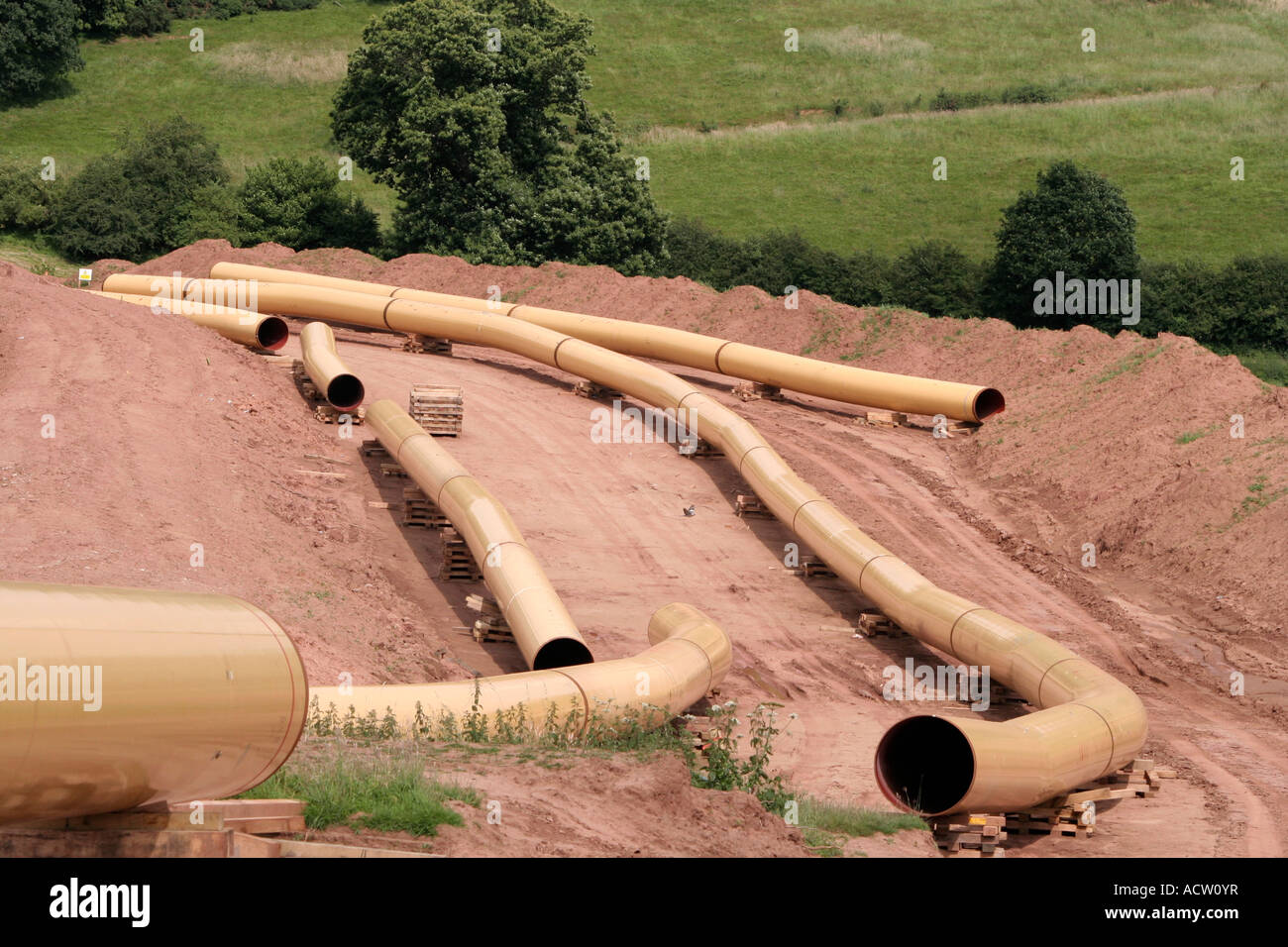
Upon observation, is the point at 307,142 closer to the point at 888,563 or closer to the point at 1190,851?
the point at 888,563

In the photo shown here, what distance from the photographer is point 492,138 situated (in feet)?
157

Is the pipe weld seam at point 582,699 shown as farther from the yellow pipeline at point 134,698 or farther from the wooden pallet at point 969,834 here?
the yellow pipeline at point 134,698

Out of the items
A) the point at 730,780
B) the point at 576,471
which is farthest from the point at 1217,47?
the point at 730,780

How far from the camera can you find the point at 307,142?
6912 centimetres

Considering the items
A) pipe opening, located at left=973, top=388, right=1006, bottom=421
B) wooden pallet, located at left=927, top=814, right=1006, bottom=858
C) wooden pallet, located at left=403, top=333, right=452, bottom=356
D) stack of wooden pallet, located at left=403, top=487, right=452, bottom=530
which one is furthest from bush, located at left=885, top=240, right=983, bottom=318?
wooden pallet, located at left=927, top=814, right=1006, bottom=858

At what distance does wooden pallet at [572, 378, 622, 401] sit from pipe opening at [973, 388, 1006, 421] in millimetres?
8339

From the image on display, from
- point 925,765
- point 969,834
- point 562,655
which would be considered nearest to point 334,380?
point 562,655

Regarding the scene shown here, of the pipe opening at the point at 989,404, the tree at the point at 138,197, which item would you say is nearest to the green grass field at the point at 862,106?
the tree at the point at 138,197

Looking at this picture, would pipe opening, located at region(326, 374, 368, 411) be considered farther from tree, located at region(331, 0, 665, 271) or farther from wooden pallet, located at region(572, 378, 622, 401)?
tree, located at region(331, 0, 665, 271)

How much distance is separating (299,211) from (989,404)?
30561mm

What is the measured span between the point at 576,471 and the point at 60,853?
19993mm

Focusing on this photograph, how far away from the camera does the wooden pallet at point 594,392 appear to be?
107 feet

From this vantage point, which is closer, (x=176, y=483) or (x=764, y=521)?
(x=176, y=483)

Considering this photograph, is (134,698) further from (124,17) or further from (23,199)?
(124,17)
